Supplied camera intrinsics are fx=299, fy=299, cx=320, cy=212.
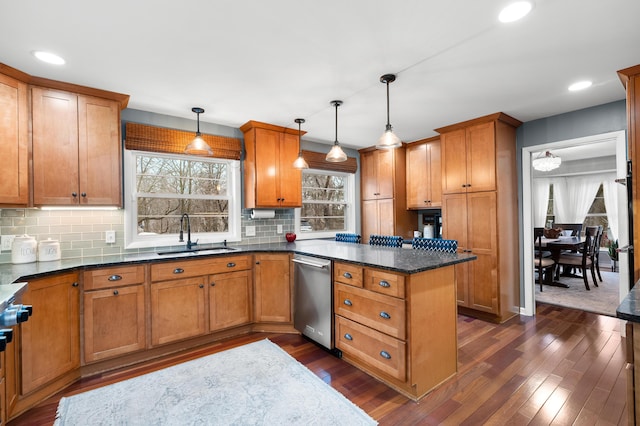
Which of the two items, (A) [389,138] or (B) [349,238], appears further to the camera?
(B) [349,238]

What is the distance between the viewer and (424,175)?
4633 mm

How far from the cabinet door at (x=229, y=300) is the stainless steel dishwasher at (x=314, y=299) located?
54 centimetres

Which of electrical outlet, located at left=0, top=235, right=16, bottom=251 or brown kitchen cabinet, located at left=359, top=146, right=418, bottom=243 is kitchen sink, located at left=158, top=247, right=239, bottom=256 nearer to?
electrical outlet, located at left=0, top=235, right=16, bottom=251

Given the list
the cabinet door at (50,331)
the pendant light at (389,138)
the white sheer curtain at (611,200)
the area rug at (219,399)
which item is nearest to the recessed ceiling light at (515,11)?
the pendant light at (389,138)

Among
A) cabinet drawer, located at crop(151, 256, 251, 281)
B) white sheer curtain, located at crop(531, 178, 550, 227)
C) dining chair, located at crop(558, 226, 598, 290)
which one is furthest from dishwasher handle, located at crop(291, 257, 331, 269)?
white sheer curtain, located at crop(531, 178, 550, 227)

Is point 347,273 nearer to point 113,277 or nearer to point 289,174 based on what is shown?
point 289,174

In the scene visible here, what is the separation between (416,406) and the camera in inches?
79.2

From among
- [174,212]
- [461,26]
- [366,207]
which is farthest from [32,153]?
[366,207]

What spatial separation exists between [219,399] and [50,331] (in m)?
1.33

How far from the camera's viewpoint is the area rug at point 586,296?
155 inches

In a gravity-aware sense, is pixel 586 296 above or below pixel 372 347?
below

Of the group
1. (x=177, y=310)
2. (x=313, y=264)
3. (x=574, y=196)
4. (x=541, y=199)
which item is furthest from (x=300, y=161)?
(x=574, y=196)

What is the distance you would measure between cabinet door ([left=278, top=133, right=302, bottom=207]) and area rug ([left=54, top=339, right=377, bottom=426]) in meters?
2.01

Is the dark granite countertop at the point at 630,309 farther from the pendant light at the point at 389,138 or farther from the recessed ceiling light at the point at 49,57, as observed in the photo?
the recessed ceiling light at the point at 49,57
